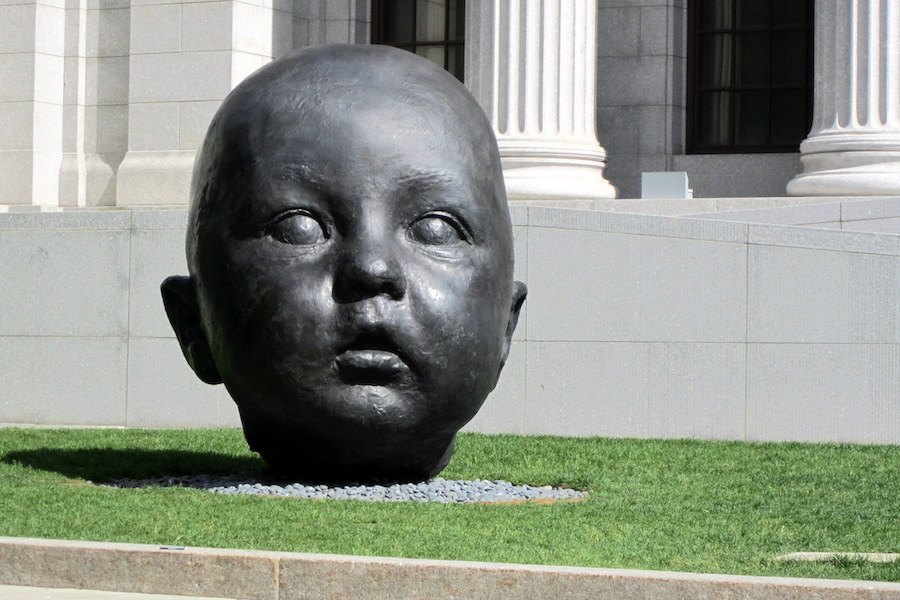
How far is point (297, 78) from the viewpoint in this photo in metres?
10.2

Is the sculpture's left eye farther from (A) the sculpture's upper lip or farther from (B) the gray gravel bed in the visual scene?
(B) the gray gravel bed

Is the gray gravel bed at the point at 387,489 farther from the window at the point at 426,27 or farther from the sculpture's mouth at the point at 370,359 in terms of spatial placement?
the window at the point at 426,27

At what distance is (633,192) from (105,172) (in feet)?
25.1

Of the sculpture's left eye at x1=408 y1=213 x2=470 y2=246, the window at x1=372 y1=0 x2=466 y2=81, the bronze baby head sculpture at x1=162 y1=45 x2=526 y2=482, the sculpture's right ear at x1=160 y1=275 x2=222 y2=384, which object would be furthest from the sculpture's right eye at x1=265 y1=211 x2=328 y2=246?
the window at x1=372 y1=0 x2=466 y2=81

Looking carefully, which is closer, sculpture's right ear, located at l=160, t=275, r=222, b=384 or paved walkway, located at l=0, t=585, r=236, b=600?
paved walkway, located at l=0, t=585, r=236, b=600

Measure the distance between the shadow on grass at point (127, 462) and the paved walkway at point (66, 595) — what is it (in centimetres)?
405

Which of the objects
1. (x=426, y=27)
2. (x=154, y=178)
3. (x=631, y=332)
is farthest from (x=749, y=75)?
(x=631, y=332)

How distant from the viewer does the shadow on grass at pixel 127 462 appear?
1203 cm

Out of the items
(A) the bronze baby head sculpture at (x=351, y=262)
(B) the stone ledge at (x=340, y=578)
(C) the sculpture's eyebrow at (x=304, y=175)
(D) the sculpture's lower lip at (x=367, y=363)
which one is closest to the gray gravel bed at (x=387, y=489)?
(A) the bronze baby head sculpture at (x=351, y=262)

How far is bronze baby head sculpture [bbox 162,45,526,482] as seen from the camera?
9.70 metres

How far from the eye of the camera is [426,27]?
1078 inches

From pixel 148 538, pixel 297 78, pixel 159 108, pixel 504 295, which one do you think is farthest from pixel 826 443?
pixel 159 108

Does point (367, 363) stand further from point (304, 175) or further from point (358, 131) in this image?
point (358, 131)

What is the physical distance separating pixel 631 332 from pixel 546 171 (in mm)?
5003
